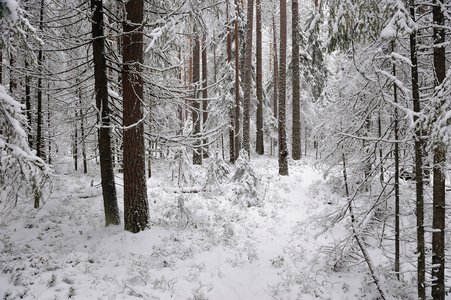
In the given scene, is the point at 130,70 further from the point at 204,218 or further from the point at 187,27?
the point at 204,218

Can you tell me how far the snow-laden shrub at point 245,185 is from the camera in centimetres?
906

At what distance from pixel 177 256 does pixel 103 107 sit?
4225 millimetres

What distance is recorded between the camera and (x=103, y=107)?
6430mm

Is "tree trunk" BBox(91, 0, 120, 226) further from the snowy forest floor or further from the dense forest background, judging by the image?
the snowy forest floor

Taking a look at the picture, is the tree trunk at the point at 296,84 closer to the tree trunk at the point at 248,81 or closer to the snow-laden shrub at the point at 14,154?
the tree trunk at the point at 248,81

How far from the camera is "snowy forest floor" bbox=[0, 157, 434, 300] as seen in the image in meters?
4.52

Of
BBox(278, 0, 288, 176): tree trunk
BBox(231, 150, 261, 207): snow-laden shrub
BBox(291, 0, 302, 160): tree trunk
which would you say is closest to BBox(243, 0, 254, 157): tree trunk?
BBox(278, 0, 288, 176): tree trunk

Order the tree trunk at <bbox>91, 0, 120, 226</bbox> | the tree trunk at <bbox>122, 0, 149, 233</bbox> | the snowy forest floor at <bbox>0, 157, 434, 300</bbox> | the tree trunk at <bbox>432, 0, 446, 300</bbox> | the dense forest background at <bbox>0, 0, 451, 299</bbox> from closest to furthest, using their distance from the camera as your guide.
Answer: the dense forest background at <bbox>0, 0, 451, 299</bbox> < the tree trunk at <bbox>432, 0, 446, 300</bbox> < the snowy forest floor at <bbox>0, 157, 434, 300</bbox> < the tree trunk at <bbox>122, 0, 149, 233</bbox> < the tree trunk at <bbox>91, 0, 120, 226</bbox>

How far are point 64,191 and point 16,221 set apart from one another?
11.5 ft

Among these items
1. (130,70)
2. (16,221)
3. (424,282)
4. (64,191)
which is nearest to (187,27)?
(130,70)

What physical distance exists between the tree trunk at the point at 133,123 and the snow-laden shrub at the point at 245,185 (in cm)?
393

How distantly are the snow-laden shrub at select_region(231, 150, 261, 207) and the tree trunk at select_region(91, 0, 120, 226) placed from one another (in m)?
4.29

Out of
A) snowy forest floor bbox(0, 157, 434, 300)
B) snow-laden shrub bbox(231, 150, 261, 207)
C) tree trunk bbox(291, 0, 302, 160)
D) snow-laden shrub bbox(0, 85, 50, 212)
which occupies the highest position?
tree trunk bbox(291, 0, 302, 160)

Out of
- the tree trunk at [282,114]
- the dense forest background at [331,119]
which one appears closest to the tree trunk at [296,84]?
the dense forest background at [331,119]
